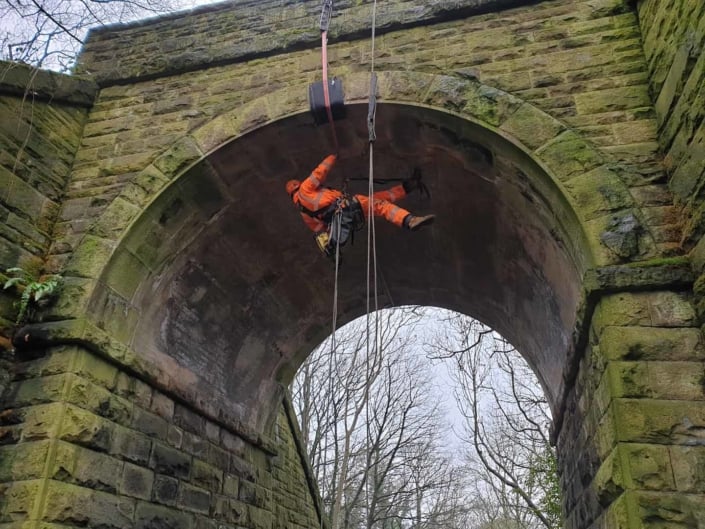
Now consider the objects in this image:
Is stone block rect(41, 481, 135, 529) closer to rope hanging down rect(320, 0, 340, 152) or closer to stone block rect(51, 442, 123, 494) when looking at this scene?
stone block rect(51, 442, 123, 494)

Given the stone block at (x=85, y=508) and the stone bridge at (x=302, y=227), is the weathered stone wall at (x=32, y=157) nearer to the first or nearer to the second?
the stone bridge at (x=302, y=227)

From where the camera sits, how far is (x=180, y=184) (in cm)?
457

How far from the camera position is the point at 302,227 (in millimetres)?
5668

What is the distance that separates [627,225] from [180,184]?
333 centimetres

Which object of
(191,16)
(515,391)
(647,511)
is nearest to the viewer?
(647,511)

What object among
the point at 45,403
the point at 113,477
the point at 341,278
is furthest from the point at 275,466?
the point at 45,403

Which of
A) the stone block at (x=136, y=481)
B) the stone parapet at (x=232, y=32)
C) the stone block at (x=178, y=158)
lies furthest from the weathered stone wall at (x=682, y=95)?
the stone block at (x=136, y=481)

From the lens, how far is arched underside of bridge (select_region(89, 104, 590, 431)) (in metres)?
4.31

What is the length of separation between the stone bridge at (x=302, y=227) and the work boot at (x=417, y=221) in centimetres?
70

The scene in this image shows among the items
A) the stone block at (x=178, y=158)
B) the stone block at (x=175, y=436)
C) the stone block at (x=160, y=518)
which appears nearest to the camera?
the stone block at (x=160, y=518)

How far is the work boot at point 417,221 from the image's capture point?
163 inches

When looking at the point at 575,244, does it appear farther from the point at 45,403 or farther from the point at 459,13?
the point at 45,403

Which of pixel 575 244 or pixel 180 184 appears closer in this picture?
pixel 575 244

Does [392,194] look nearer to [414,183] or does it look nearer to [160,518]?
[414,183]
